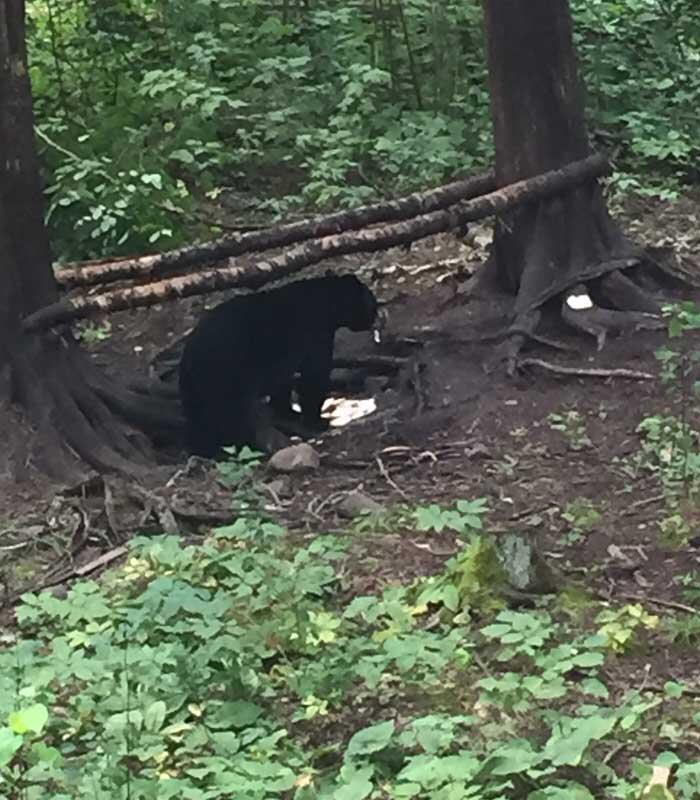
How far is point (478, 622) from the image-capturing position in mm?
4344

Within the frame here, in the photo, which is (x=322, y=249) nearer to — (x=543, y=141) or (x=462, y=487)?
(x=543, y=141)

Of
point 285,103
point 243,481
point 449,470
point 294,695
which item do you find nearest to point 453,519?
point 449,470

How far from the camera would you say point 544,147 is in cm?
787

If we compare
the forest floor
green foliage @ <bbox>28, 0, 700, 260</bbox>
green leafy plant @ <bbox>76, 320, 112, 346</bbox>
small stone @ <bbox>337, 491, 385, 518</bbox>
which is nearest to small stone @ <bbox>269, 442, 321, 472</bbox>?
the forest floor

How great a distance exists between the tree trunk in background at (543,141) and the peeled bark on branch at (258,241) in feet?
1.21

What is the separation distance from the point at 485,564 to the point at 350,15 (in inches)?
387

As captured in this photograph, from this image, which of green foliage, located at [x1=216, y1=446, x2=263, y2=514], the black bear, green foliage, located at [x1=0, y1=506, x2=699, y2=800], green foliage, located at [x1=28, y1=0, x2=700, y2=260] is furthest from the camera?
green foliage, located at [x1=28, y1=0, x2=700, y2=260]

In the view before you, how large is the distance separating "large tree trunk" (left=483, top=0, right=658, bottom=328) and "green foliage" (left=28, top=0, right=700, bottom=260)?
2542mm

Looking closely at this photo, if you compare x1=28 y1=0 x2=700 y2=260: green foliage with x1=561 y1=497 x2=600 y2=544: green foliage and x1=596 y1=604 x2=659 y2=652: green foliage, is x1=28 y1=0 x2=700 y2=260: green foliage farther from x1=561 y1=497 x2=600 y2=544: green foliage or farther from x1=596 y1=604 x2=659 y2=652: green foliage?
x1=596 y1=604 x2=659 y2=652: green foliage

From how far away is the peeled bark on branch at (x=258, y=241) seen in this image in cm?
714

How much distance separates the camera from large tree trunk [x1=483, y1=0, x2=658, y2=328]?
7.80m

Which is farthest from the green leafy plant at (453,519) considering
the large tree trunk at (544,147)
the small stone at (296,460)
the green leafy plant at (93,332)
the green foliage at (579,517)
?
the green leafy plant at (93,332)

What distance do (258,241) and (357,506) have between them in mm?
2235

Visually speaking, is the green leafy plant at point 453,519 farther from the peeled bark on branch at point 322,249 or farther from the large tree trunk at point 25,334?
the peeled bark on branch at point 322,249
